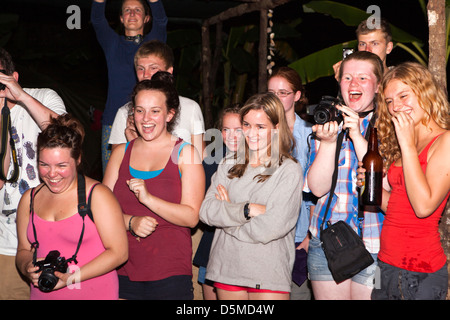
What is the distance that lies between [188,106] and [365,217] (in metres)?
1.55

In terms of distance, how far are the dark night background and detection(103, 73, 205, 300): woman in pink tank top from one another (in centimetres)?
417

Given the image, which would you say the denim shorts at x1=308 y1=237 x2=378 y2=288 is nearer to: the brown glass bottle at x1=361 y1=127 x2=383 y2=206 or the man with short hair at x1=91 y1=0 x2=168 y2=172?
the brown glass bottle at x1=361 y1=127 x2=383 y2=206

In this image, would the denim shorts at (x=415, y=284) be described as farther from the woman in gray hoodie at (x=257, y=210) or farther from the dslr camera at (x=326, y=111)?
the dslr camera at (x=326, y=111)

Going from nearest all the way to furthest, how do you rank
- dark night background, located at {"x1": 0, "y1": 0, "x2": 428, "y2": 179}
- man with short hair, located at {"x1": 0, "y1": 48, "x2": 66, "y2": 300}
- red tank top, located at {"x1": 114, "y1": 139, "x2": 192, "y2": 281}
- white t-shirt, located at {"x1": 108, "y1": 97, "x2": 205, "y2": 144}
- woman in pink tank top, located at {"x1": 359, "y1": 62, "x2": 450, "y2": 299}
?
1. woman in pink tank top, located at {"x1": 359, "y1": 62, "x2": 450, "y2": 299}
2. red tank top, located at {"x1": 114, "y1": 139, "x2": 192, "y2": 281}
3. man with short hair, located at {"x1": 0, "y1": 48, "x2": 66, "y2": 300}
4. white t-shirt, located at {"x1": 108, "y1": 97, "x2": 205, "y2": 144}
5. dark night background, located at {"x1": 0, "y1": 0, "x2": 428, "y2": 179}

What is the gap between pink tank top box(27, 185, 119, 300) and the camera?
8.81 ft

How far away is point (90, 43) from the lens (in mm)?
10453

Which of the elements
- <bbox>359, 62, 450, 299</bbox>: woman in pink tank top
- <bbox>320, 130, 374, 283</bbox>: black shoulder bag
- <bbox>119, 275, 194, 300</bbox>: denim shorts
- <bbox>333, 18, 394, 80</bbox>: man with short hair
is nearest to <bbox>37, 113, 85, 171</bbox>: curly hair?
<bbox>119, 275, 194, 300</bbox>: denim shorts

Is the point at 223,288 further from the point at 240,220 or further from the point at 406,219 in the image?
the point at 406,219

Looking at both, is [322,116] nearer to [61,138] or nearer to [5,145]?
[61,138]

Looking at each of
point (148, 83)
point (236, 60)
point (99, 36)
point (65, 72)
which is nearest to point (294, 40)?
point (236, 60)

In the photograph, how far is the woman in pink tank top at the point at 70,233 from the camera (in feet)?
8.75

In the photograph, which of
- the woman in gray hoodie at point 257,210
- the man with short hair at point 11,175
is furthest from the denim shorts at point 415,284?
the man with short hair at point 11,175

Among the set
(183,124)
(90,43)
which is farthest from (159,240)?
(90,43)
